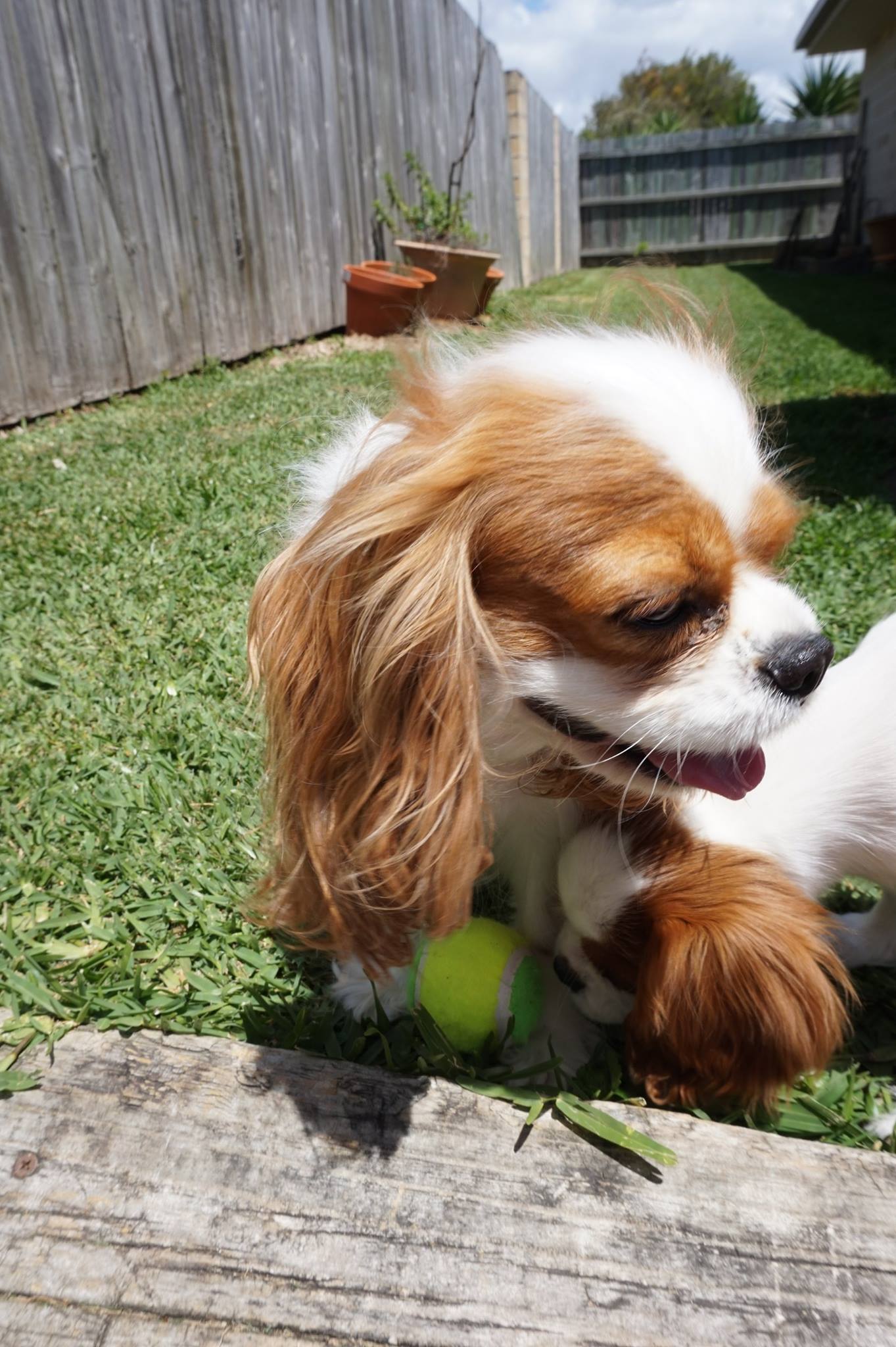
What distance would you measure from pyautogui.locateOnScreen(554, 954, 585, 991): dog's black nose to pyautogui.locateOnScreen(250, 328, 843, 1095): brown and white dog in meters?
0.41

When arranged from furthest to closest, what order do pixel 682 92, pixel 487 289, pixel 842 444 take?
pixel 682 92, pixel 487 289, pixel 842 444

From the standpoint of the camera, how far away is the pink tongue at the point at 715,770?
168 cm

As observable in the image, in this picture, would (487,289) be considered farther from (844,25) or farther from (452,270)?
(844,25)

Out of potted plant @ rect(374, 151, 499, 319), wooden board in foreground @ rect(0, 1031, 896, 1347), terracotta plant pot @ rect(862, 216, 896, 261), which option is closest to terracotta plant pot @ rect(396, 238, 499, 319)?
potted plant @ rect(374, 151, 499, 319)

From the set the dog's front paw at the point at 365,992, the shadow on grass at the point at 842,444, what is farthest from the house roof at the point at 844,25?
the dog's front paw at the point at 365,992

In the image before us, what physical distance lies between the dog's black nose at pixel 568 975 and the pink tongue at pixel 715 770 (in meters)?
0.54

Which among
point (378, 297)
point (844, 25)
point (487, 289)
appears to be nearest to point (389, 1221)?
point (378, 297)

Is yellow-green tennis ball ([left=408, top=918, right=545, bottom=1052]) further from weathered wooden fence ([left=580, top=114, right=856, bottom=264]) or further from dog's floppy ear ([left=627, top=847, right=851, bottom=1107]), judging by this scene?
weathered wooden fence ([left=580, top=114, right=856, bottom=264])

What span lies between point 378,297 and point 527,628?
7.73 metres

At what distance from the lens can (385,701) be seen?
1624mm

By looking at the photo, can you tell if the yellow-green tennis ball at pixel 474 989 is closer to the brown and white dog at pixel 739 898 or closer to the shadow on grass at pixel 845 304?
the brown and white dog at pixel 739 898

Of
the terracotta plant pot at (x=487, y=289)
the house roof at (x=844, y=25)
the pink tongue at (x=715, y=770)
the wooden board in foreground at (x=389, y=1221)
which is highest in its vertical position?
the house roof at (x=844, y=25)

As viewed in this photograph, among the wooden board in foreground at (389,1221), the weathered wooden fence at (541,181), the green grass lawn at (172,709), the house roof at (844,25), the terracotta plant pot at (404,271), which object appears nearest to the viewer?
the wooden board in foreground at (389,1221)

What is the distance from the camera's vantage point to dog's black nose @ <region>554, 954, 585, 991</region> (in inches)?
79.0
